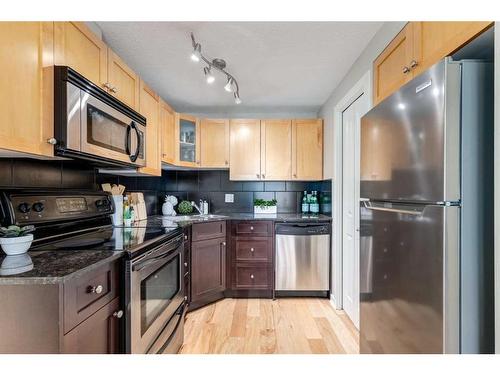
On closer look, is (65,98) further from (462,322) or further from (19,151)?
(462,322)

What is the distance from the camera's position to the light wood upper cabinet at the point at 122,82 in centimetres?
160

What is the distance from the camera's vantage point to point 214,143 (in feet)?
10.4

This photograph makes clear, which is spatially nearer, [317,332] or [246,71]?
[317,332]

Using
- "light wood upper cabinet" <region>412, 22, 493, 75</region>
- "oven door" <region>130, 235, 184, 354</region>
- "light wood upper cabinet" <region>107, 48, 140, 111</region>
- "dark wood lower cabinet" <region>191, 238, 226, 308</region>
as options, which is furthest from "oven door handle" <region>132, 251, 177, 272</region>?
"light wood upper cabinet" <region>412, 22, 493, 75</region>

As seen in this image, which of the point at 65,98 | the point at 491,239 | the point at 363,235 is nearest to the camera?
the point at 491,239

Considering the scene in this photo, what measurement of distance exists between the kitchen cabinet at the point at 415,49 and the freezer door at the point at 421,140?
18 centimetres

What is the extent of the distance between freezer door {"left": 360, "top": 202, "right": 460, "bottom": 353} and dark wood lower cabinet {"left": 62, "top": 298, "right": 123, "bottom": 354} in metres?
1.19

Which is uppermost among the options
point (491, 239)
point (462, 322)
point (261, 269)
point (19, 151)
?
point (19, 151)

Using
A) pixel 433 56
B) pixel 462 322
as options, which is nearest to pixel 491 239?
pixel 462 322

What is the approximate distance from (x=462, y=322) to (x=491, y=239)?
279 millimetres

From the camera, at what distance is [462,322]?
81 cm

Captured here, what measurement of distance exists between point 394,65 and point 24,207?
207 centimetres

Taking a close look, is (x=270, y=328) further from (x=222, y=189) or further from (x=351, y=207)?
(x=222, y=189)

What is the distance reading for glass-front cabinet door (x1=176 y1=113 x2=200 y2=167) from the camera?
2898 mm
